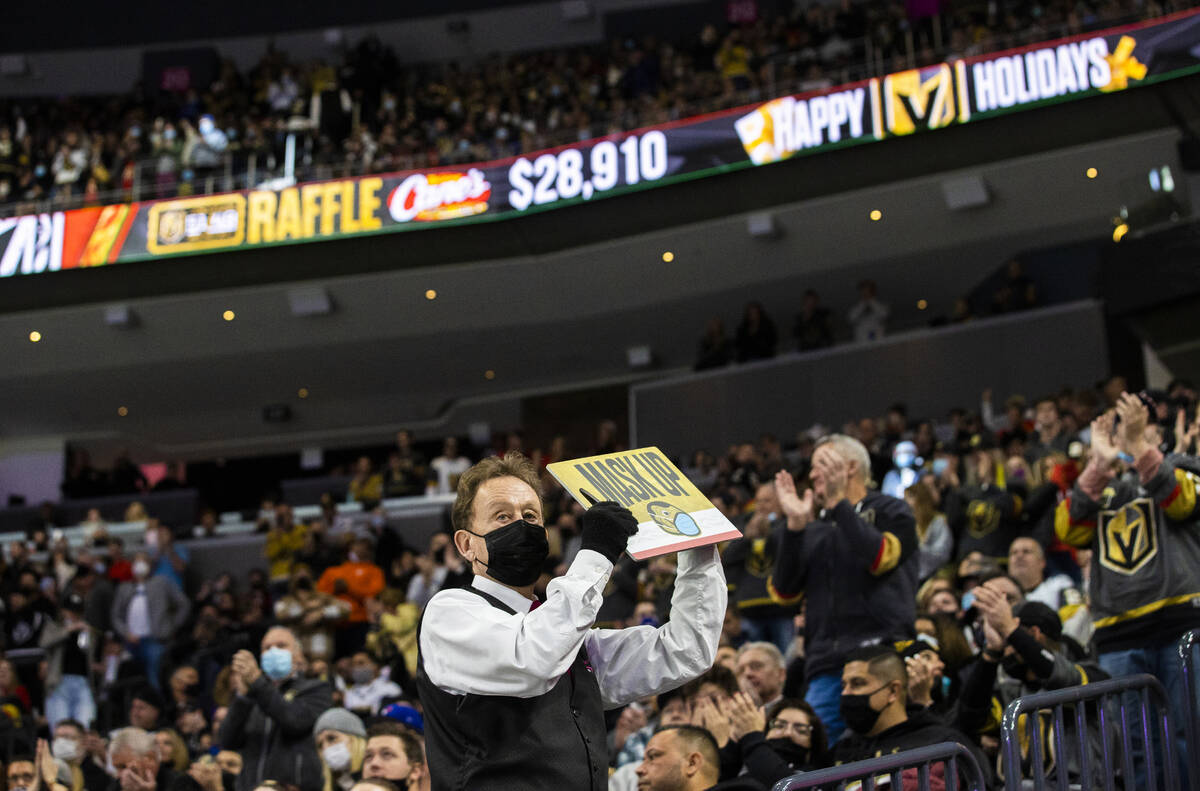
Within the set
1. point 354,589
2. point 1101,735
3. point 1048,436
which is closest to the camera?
point 1101,735

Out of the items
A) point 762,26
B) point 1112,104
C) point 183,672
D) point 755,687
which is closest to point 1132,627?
point 755,687

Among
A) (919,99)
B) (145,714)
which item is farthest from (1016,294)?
(145,714)

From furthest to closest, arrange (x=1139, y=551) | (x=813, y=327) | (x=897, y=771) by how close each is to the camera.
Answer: (x=813, y=327) → (x=1139, y=551) → (x=897, y=771)

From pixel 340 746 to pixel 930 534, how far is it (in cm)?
361

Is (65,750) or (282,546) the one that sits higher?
(282,546)

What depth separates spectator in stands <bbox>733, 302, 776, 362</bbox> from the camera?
14.9m

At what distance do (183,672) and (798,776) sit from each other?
5.82 meters

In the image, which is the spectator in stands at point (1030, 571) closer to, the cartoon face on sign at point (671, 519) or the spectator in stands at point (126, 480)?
the cartoon face on sign at point (671, 519)

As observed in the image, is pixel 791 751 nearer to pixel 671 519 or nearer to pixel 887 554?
pixel 887 554

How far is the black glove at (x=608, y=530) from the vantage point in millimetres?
2439

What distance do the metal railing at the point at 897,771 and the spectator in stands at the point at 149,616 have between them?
888cm

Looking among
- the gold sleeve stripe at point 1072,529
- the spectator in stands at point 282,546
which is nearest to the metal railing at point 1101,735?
the gold sleeve stripe at point 1072,529

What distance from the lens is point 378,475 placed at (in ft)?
46.1

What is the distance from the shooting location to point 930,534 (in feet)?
23.8
